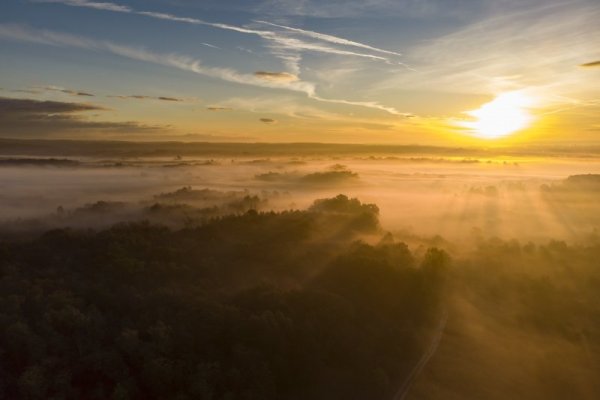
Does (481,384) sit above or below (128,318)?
below

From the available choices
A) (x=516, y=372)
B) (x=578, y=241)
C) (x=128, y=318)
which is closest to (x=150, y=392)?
(x=128, y=318)

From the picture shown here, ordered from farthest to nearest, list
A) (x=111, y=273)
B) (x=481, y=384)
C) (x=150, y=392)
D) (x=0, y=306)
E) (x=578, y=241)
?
(x=578, y=241) < (x=111, y=273) < (x=481, y=384) < (x=0, y=306) < (x=150, y=392)

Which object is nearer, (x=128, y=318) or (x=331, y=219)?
(x=128, y=318)

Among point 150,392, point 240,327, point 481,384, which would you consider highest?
point 240,327

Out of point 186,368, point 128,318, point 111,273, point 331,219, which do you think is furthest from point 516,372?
point 331,219

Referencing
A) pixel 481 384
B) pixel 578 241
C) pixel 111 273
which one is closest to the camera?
pixel 481 384

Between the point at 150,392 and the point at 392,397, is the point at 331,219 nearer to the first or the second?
the point at 392,397
